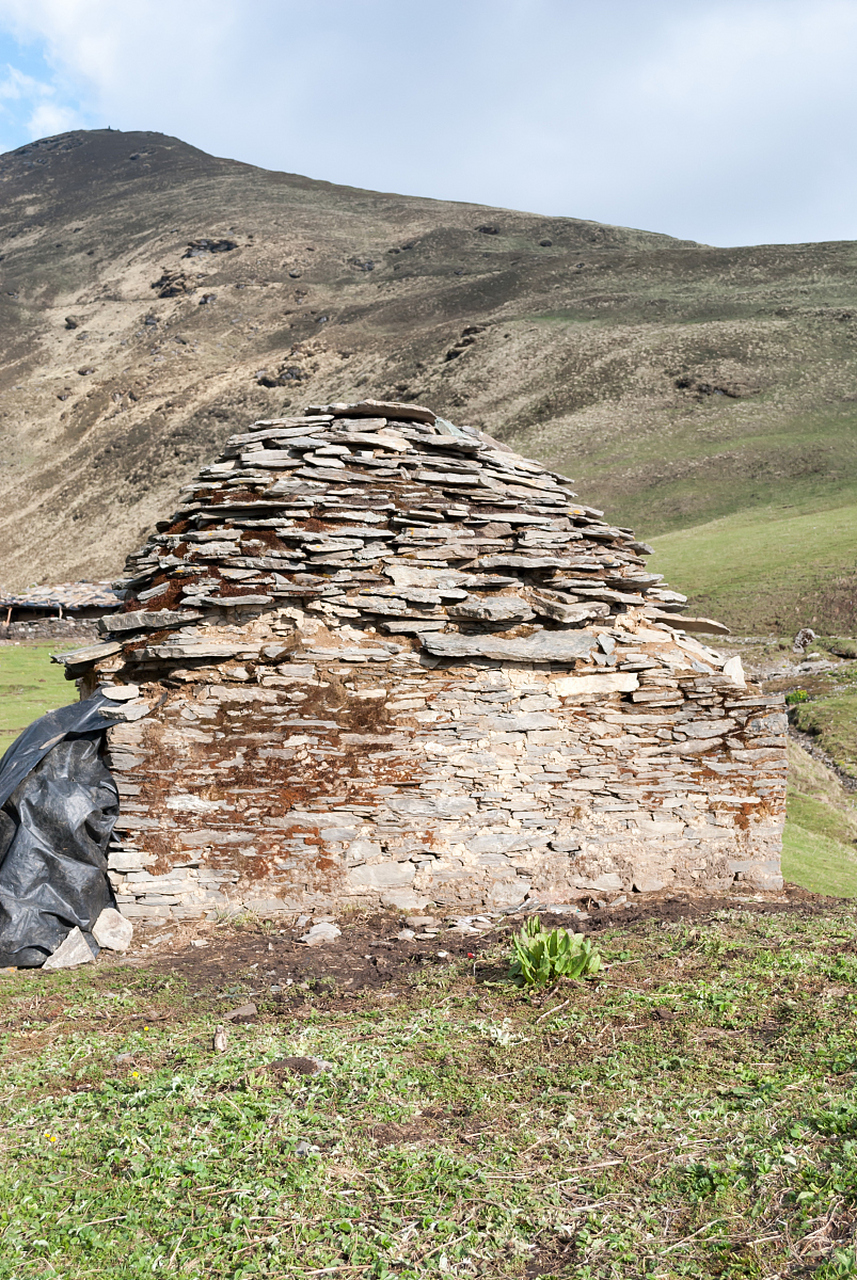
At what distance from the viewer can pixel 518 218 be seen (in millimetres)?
105938

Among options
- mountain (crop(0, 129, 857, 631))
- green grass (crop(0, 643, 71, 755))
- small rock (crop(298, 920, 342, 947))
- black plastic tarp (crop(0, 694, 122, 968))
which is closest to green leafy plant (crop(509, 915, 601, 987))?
small rock (crop(298, 920, 342, 947))

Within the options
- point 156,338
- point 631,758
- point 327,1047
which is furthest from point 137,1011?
point 156,338

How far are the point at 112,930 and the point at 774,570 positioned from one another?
27.3 meters

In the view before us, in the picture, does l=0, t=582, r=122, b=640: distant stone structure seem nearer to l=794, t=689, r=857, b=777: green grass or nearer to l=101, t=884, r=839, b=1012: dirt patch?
l=794, t=689, r=857, b=777: green grass

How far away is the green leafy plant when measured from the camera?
5.41 meters

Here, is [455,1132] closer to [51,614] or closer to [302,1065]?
[302,1065]

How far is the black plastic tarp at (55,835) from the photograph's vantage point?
6398 millimetres

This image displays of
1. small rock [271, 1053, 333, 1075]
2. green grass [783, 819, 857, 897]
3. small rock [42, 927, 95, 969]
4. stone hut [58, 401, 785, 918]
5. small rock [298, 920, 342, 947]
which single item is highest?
stone hut [58, 401, 785, 918]

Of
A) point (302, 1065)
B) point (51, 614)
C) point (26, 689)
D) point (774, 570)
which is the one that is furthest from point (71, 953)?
point (774, 570)

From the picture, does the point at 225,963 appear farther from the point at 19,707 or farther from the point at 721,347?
the point at 721,347

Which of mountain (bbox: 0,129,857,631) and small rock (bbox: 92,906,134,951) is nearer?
small rock (bbox: 92,906,134,951)

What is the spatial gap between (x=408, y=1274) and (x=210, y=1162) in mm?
1068

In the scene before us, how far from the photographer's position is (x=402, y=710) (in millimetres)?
7305

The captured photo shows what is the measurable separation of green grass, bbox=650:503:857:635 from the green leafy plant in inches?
876
